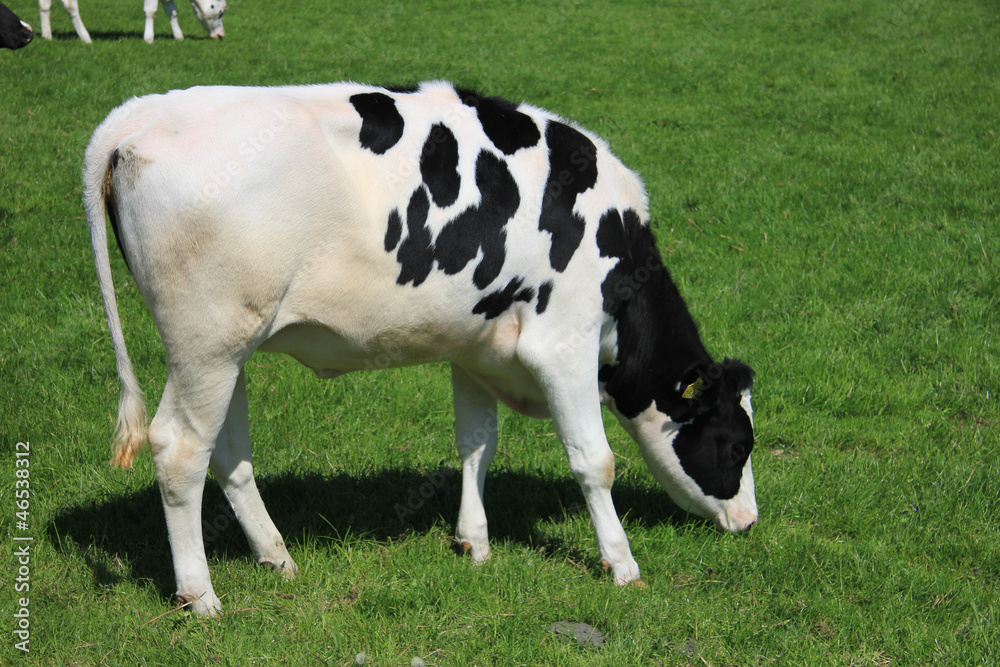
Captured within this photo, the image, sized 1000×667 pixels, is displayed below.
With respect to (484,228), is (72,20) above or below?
below

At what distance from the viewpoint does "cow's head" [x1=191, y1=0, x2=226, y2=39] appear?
17344mm

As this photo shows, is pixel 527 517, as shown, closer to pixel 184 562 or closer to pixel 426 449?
pixel 426 449

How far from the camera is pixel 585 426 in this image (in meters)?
4.09

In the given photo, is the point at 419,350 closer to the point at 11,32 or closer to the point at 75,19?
the point at 11,32

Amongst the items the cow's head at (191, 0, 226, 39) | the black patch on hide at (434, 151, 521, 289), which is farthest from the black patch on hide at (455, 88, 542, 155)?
the cow's head at (191, 0, 226, 39)

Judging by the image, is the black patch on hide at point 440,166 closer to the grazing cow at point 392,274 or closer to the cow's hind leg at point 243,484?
the grazing cow at point 392,274

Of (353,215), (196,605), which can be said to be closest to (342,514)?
(196,605)

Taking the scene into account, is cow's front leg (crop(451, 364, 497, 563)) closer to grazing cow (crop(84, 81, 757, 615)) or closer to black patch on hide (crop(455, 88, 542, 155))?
grazing cow (crop(84, 81, 757, 615))

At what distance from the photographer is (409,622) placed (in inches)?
151

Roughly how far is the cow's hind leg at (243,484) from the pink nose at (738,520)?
2.26 m

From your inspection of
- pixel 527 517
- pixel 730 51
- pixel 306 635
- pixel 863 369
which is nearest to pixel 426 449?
pixel 527 517

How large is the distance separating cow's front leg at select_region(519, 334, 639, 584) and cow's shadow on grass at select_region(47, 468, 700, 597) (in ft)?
0.90

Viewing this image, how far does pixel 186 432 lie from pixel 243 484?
2.17 feet

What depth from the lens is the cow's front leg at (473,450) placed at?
179 inches
